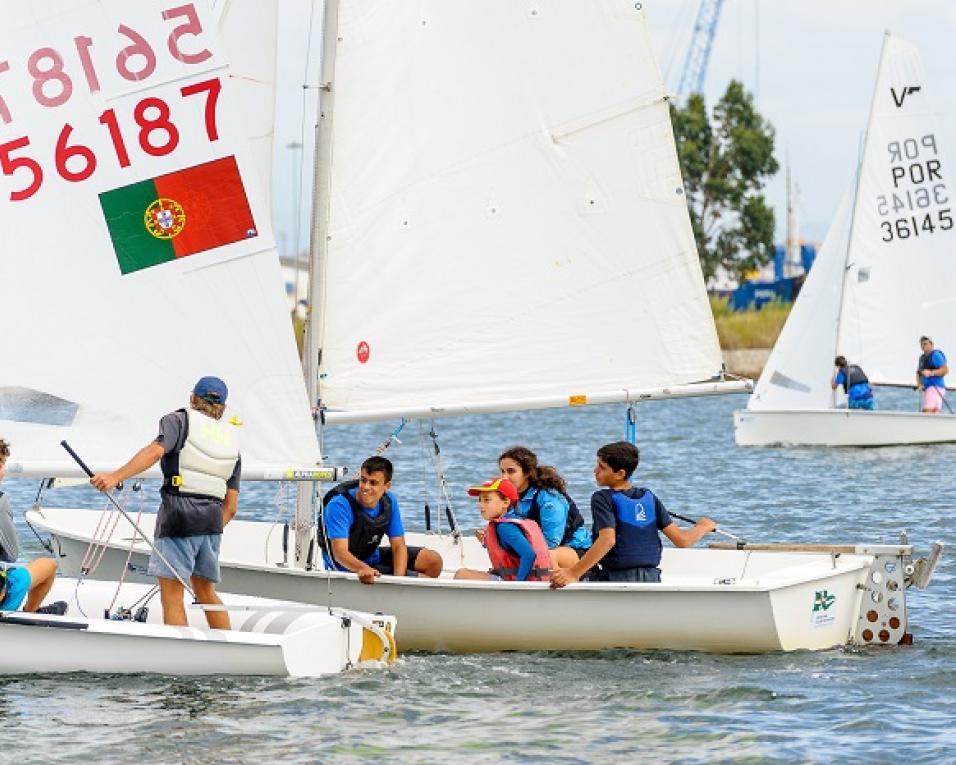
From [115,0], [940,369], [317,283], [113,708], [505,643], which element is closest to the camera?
[113,708]

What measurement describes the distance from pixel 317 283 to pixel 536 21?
7.73 ft

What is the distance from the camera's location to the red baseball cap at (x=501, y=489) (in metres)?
10.1

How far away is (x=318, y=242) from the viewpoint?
1096 centimetres

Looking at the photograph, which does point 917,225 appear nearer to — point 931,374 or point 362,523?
point 931,374

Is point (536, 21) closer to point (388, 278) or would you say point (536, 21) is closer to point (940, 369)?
point (388, 278)

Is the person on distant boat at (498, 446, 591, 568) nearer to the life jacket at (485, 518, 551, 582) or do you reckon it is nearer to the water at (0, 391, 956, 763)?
the life jacket at (485, 518, 551, 582)

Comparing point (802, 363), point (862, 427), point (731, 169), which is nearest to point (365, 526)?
point (862, 427)

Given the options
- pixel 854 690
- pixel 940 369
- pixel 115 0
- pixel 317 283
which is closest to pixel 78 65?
pixel 115 0

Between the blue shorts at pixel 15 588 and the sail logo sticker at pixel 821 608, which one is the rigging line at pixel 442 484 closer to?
the sail logo sticker at pixel 821 608

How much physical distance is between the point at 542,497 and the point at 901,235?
17093mm

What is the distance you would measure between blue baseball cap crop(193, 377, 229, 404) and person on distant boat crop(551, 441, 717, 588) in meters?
2.03

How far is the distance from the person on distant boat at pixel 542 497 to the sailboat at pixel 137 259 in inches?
47.4

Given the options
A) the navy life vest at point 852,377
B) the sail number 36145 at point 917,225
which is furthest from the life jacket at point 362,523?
A: the sail number 36145 at point 917,225

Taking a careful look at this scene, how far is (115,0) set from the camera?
9.61m
